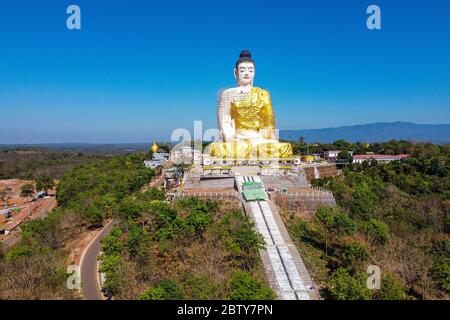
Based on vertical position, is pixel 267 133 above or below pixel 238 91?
below

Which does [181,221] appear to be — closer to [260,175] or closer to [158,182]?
[260,175]

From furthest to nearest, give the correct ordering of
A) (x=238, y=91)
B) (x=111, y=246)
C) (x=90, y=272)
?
(x=238, y=91) < (x=111, y=246) < (x=90, y=272)

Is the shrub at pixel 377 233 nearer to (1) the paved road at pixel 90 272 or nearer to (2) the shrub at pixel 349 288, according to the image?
(2) the shrub at pixel 349 288

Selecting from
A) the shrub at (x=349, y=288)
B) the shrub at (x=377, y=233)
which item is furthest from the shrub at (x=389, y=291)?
the shrub at (x=377, y=233)

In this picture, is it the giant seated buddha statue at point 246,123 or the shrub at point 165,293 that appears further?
the giant seated buddha statue at point 246,123

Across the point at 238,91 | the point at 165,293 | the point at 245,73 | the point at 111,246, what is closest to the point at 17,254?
the point at 111,246

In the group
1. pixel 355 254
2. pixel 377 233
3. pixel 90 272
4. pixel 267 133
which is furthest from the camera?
pixel 267 133

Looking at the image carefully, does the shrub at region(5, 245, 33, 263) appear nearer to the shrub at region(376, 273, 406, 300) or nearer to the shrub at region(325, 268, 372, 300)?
the shrub at region(325, 268, 372, 300)

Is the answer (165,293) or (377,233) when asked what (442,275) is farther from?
(165,293)

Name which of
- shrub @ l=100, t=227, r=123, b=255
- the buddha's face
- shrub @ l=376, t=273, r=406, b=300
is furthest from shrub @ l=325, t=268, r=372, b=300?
the buddha's face
